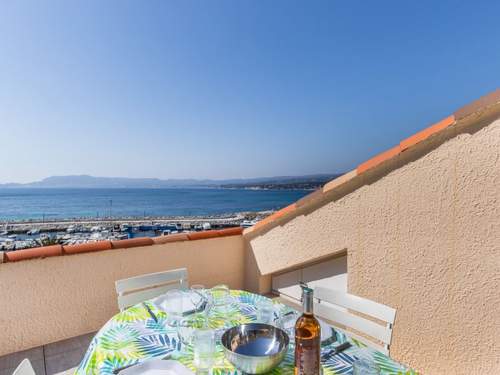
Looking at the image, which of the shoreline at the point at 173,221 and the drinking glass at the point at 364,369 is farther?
the shoreline at the point at 173,221

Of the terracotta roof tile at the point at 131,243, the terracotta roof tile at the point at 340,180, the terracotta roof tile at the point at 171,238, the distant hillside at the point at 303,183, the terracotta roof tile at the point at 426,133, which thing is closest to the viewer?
the terracotta roof tile at the point at 426,133

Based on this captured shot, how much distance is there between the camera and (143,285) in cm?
176

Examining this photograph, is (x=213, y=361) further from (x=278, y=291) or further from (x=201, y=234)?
(x=278, y=291)

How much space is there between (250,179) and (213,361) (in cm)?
1470

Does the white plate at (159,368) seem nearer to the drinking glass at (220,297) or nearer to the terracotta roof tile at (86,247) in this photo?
the drinking glass at (220,297)

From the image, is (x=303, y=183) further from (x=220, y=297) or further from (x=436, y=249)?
(x=220, y=297)

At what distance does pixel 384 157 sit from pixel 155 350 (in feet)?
5.96

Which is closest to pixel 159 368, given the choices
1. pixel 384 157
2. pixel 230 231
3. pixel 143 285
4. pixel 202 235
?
pixel 143 285

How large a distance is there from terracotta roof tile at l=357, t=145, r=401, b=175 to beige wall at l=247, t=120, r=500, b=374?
11cm

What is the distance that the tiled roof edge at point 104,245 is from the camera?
7.49ft

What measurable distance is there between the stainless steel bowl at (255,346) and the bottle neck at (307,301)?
23 centimetres

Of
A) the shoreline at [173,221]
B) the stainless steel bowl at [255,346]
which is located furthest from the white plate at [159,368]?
the shoreline at [173,221]

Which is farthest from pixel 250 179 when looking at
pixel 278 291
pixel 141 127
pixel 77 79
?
pixel 278 291

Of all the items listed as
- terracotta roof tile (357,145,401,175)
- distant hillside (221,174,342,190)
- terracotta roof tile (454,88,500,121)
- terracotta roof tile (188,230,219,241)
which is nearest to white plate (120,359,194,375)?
terracotta roof tile (357,145,401,175)
